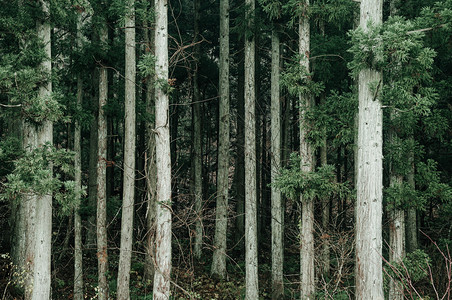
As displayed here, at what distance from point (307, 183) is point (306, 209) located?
0.67 meters

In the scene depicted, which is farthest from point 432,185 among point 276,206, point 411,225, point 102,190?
point 102,190

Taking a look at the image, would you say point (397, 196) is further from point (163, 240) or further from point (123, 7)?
point (123, 7)

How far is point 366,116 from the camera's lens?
22.9ft

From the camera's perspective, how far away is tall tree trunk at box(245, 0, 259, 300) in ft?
34.1

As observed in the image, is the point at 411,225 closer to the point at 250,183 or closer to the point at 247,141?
the point at 250,183

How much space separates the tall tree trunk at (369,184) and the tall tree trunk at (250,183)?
156 inches

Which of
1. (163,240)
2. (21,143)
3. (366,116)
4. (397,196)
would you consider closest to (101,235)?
Result: (21,143)

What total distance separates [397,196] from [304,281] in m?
3.43

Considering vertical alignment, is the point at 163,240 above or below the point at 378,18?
below

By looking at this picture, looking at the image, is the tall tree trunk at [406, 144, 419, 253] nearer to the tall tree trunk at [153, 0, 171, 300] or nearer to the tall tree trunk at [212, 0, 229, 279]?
the tall tree trunk at [212, 0, 229, 279]

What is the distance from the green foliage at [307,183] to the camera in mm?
8102

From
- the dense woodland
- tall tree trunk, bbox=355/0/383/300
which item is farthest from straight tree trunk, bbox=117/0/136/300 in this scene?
tall tree trunk, bbox=355/0/383/300

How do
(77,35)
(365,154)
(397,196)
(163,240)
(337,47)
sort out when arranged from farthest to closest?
(77,35), (337,47), (397,196), (365,154), (163,240)

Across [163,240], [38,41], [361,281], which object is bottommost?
[361,281]
